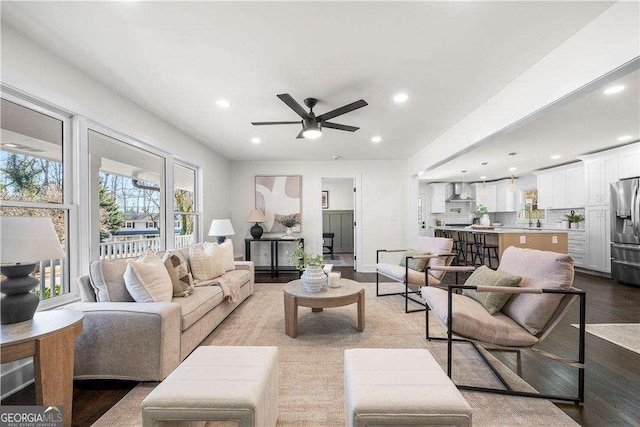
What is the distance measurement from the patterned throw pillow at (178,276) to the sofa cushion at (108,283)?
42cm

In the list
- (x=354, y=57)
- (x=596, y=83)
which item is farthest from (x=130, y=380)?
(x=596, y=83)

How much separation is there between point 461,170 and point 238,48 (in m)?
6.67

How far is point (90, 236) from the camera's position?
2658 mm

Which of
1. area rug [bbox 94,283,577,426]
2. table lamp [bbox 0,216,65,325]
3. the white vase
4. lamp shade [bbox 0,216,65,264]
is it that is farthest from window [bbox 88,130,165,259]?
the white vase

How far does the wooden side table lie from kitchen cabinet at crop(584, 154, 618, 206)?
7.66m

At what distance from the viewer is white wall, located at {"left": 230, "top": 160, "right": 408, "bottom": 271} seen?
6098 mm

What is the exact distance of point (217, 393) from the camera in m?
1.16

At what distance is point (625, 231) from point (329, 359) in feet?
18.6

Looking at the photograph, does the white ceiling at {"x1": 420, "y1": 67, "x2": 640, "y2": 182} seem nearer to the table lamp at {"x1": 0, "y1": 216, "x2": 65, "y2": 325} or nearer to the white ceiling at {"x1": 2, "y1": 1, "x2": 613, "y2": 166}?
the white ceiling at {"x1": 2, "y1": 1, "x2": 613, "y2": 166}

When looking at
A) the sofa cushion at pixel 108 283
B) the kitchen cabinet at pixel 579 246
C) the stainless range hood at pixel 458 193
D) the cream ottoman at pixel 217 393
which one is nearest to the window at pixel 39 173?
the sofa cushion at pixel 108 283

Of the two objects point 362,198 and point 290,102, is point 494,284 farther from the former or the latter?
point 362,198

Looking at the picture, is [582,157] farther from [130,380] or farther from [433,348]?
[130,380]

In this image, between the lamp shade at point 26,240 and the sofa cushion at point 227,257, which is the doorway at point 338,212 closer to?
the sofa cushion at point 227,257

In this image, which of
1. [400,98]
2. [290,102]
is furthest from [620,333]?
[290,102]
